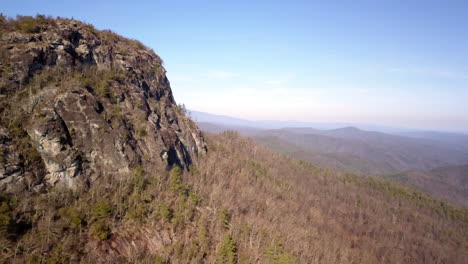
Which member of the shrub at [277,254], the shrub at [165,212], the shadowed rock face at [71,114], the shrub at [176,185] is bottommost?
the shrub at [277,254]

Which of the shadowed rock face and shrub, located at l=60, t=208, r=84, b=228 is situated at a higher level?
the shadowed rock face

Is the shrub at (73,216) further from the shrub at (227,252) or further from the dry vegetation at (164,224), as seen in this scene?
the shrub at (227,252)

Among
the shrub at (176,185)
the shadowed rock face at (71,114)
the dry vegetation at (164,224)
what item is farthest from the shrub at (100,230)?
the shrub at (176,185)

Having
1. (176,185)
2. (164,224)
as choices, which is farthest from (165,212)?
(176,185)

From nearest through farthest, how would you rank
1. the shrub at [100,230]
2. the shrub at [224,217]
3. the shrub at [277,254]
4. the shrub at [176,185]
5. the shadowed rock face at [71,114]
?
the shrub at [100,230]
the shadowed rock face at [71,114]
the shrub at [277,254]
the shrub at [176,185]
the shrub at [224,217]

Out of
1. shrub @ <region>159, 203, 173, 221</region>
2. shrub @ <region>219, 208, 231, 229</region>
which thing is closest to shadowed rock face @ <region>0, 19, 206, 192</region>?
shrub @ <region>159, 203, 173, 221</region>

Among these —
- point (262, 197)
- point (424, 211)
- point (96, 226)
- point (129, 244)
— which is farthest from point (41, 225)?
point (424, 211)

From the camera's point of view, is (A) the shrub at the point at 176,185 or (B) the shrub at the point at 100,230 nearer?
(B) the shrub at the point at 100,230

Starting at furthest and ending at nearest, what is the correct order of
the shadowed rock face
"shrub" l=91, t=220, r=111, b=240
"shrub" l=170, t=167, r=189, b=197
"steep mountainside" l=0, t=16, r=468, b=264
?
1. "shrub" l=170, t=167, r=189, b=197
2. the shadowed rock face
3. "shrub" l=91, t=220, r=111, b=240
4. "steep mountainside" l=0, t=16, r=468, b=264

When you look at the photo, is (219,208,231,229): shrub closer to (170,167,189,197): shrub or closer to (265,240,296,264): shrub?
(170,167,189,197): shrub
